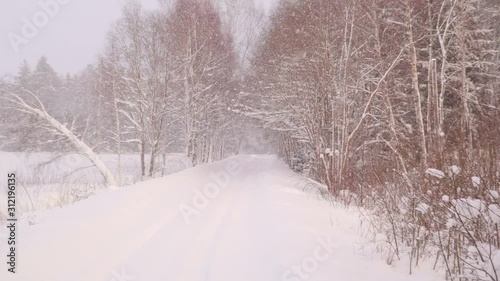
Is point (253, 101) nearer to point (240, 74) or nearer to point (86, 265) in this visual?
point (240, 74)

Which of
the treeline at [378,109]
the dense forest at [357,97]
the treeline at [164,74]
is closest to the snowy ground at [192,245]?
the treeline at [378,109]

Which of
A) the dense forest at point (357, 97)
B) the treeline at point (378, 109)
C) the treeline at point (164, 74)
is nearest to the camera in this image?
the dense forest at point (357, 97)

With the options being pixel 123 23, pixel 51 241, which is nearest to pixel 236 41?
pixel 123 23

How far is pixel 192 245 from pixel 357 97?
8.92m

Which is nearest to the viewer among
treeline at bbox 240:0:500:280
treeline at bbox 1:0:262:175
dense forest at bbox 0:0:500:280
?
dense forest at bbox 0:0:500:280

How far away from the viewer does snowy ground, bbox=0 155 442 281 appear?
367 centimetres

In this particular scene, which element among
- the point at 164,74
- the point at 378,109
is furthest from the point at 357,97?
the point at 164,74

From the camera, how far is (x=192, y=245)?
521 cm

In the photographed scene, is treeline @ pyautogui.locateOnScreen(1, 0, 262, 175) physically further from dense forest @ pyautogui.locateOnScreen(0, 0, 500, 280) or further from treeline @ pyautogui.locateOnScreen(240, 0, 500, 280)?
treeline @ pyautogui.locateOnScreen(240, 0, 500, 280)

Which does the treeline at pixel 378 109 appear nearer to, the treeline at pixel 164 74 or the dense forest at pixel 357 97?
the dense forest at pixel 357 97

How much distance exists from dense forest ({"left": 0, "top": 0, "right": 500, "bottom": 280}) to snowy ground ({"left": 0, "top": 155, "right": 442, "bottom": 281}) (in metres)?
0.78

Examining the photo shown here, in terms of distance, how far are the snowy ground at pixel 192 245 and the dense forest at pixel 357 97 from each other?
78 cm

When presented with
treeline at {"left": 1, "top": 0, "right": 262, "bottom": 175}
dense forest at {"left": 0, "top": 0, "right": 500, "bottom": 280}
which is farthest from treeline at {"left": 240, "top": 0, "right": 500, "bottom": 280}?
treeline at {"left": 1, "top": 0, "right": 262, "bottom": 175}

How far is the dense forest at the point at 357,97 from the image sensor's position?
3387 mm
